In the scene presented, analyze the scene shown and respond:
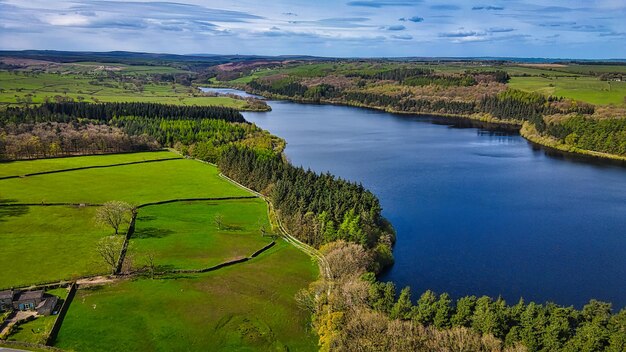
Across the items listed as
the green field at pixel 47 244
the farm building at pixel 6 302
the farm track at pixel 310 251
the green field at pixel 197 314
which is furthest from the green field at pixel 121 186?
the farm building at pixel 6 302

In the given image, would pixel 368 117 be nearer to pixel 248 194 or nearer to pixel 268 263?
pixel 248 194

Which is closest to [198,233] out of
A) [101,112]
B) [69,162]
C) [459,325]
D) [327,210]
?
[327,210]

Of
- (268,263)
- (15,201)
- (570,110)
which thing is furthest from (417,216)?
(570,110)

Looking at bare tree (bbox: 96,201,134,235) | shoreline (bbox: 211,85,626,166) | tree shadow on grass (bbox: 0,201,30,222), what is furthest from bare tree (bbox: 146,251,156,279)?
shoreline (bbox: 211,85,626,166)

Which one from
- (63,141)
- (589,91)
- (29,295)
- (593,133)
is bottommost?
(29,295)

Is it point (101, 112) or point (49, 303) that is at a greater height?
point (101, 112)

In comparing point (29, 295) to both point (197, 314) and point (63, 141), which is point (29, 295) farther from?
point (63, 141)

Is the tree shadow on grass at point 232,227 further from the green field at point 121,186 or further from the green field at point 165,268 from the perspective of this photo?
the green field at point 121,186
